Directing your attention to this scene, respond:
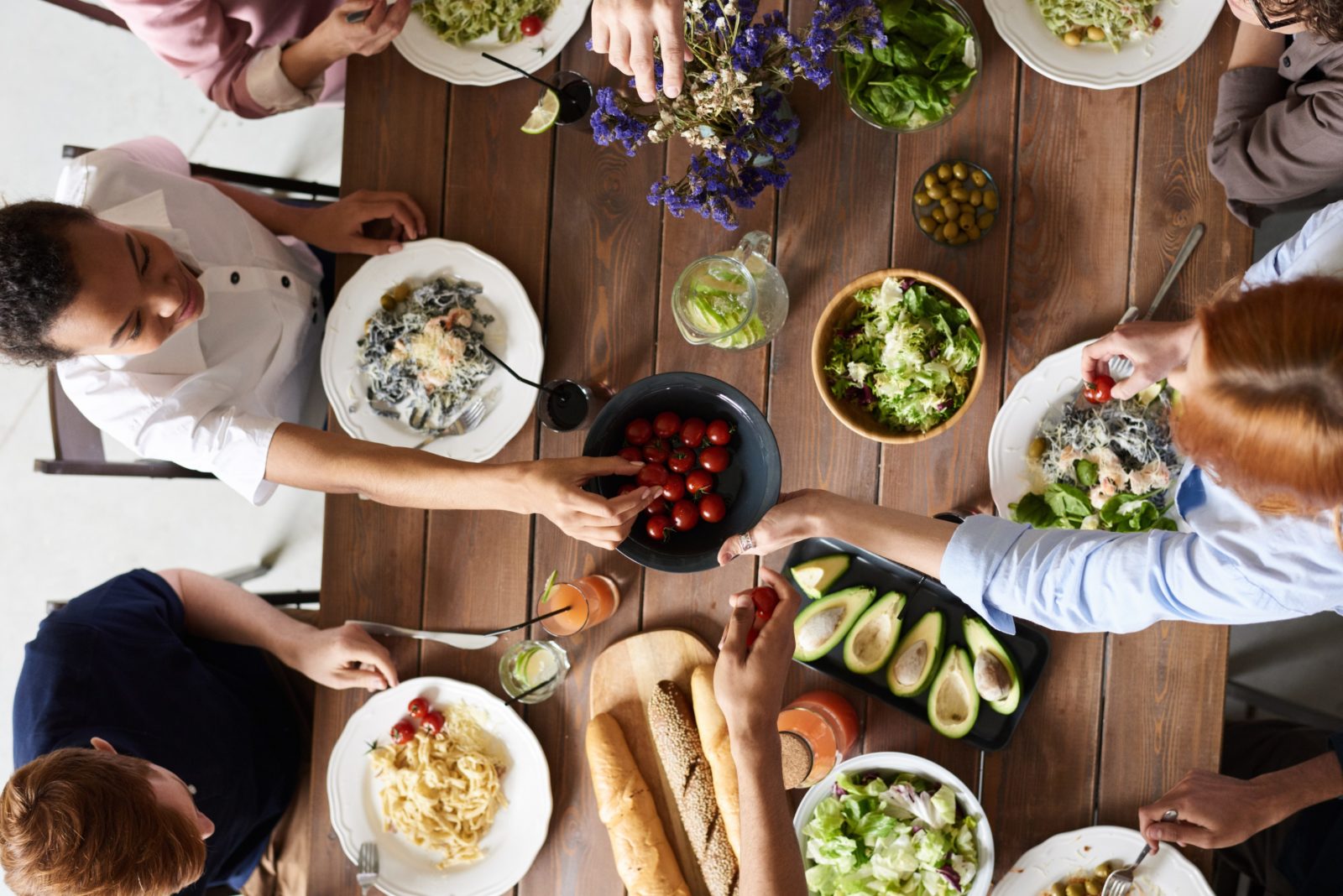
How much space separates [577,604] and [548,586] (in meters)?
0.07

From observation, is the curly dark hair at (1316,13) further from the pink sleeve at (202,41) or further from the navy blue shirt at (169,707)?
the navy blue shirt at (169,707)

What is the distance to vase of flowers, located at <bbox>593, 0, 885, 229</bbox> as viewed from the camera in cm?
146

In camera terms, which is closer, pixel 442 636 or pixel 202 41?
pixel 442 636

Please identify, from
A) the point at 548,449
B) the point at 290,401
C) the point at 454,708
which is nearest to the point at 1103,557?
the point at 548,449

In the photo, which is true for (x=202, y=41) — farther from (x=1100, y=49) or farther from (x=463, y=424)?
(x=1100, y=49)

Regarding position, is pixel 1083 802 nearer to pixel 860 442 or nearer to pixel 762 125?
pixel 860 442

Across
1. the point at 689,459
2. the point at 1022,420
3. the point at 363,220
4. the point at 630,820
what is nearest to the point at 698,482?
the point at 689,459

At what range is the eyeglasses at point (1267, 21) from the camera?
139 centimetres

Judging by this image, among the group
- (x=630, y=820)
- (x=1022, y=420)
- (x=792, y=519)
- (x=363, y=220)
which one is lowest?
(x=630, y=820)

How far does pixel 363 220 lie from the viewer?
1.91 m

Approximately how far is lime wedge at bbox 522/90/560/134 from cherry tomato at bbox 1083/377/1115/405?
3.79 feet

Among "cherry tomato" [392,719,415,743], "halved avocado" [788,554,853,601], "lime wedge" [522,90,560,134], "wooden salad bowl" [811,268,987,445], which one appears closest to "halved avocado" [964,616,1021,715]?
"halved avocado" [788,554,853,601]

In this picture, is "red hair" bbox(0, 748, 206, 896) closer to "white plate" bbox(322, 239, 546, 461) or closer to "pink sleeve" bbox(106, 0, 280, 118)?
"white plate" bbox(322, 239, 546, 461)

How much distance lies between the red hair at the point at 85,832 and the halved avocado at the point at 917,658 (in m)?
1.38
